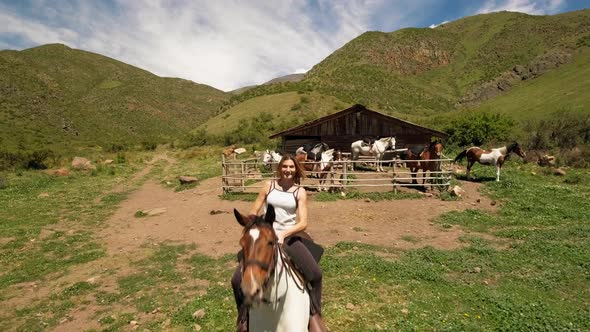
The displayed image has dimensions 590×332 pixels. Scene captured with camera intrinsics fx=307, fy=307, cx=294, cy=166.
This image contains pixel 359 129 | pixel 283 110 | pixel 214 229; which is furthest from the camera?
pixel 283 110

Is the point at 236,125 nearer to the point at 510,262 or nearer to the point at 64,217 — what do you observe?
the point at 64,217

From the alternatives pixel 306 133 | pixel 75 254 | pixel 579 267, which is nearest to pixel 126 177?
pixel 306 133

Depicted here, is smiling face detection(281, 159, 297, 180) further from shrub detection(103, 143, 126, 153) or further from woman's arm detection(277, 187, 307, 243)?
shrub detection(103, 143, 126, 153)

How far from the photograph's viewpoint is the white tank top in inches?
141

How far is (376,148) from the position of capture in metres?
18.7

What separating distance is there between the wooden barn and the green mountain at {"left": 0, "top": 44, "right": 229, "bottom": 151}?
34.8 metres

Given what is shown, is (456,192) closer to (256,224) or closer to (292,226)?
(292,226)

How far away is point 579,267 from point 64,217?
17747 mm

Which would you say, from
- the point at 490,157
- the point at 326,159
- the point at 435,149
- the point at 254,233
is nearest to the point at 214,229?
the point at 326,159

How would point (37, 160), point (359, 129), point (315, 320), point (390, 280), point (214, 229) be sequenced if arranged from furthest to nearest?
point (37, 160)
point (359, 129)
point (214, 229)
point (390, 280)
point (315, 320)

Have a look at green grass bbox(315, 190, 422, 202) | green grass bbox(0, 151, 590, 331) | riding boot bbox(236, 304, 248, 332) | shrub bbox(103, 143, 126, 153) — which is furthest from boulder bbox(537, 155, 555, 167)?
shrub bbox(103, 143, 126, 153)

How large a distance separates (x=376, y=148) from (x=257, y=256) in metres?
17.3

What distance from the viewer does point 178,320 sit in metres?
5.68

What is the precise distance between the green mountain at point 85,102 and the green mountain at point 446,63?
27.2 metres
